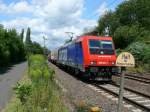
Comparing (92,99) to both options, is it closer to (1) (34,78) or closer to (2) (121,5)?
(1) (34,78)

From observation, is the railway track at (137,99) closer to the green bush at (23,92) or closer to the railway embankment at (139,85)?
the railway embankment at (139,85)

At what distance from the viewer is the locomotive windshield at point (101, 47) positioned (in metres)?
24.5

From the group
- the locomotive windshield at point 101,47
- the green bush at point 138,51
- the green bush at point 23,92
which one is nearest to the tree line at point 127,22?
the green bush at point 138,51

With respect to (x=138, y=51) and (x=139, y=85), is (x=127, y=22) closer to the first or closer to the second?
(x=138, y=51)

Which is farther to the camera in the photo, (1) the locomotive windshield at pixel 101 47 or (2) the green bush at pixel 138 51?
(2) the green bush at pixel 138 51

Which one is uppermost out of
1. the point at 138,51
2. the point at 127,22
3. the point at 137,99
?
the point at 127,22

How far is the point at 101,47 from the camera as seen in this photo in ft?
81.3

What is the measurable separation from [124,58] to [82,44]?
53.2ft

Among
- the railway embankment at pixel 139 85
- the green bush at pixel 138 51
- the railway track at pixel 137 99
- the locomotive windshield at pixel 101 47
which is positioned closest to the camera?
the railway track at pixel 137 99

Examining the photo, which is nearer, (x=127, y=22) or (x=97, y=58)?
(x=97, y=58)

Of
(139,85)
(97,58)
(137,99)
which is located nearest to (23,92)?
(137,99)

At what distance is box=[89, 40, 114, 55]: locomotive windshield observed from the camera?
80.3 feet

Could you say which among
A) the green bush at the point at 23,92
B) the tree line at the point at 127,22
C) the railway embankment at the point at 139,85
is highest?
the tree line at the point at 127,22

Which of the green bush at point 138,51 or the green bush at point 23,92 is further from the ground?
the green bush at point 138,51
